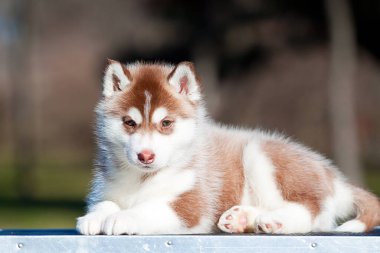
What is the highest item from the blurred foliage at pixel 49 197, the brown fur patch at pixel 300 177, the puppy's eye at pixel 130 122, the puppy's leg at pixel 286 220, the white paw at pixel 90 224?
the puppy's eye at pixel 130 122

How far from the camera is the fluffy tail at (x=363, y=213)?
505 cm

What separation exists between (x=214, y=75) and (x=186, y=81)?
17.3 metres

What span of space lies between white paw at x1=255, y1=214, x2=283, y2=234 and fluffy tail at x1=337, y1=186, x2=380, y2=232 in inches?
15.9

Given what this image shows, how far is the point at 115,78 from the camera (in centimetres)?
509

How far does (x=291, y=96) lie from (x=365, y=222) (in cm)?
2079

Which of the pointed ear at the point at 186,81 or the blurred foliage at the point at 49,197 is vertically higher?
the pointed ear at the point at 186,81

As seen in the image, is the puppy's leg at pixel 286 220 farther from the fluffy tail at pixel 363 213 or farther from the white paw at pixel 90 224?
the white paw at pixel 90 224

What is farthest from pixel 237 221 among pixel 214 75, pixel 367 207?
pixel 214 75

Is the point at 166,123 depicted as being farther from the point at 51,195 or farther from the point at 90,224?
the point at 51,195

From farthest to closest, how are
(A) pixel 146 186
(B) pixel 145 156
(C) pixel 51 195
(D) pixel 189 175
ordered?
(C) pixel 51 195
(D) pixel 189 175
(A) pixel 146 186
(B) pixel 145 156

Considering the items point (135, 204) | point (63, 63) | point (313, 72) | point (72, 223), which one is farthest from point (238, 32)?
point (135, 204)

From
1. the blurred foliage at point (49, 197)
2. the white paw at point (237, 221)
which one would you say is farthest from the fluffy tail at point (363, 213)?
the blurred foliage at point (49, 197)

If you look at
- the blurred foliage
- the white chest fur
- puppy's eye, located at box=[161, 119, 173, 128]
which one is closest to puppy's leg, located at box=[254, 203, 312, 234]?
the white chest fur

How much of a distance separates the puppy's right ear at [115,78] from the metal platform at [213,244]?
1.17 metres
